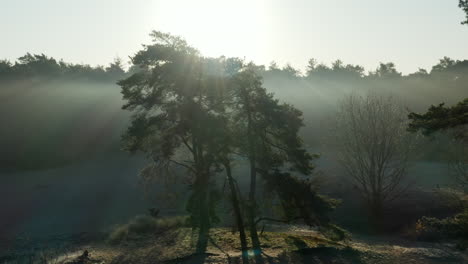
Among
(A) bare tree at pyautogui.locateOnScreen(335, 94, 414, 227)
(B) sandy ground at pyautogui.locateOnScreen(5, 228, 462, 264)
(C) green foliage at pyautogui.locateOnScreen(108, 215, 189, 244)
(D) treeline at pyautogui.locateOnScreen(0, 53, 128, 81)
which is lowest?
(C) green foliage at pyautogui.locateOnScreen(108, 215, 189, 244)

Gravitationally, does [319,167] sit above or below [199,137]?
below

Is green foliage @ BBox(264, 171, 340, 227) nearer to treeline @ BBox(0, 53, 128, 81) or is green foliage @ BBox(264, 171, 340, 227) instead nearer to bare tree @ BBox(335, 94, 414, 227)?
bare tree @ BBox(335, 94, 414, 227)

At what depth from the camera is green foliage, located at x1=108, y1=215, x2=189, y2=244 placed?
77.7 ft

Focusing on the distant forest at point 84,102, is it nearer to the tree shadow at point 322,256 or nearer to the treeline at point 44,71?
the treeline at point 44,71

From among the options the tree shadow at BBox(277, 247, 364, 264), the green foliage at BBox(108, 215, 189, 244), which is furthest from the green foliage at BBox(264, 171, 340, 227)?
the green foliage at BBox(108, 215, 189, 244)

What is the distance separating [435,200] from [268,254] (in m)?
22.5

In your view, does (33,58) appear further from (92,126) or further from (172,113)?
(172,113)

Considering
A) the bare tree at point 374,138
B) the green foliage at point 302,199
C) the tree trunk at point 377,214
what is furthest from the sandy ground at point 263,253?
the bare tree at point 374,138

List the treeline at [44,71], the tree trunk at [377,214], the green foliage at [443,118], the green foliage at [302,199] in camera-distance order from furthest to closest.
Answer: the treeline at [44,71] < the tree trunk at [377,214] < the green foliage at [302,199] < the green foliage at [443,118]

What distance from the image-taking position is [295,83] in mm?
95062

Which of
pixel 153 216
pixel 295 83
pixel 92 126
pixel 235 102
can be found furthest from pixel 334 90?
pixel 235 102

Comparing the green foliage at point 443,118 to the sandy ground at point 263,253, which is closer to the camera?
the green foliage at point 443,118

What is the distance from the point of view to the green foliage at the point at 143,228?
23.7 metres

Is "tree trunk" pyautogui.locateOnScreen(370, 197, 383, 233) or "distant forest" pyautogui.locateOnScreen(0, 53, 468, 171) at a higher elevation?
"distant forest" pyautogui.locateOnScreen(0, 53, 468, 171)
